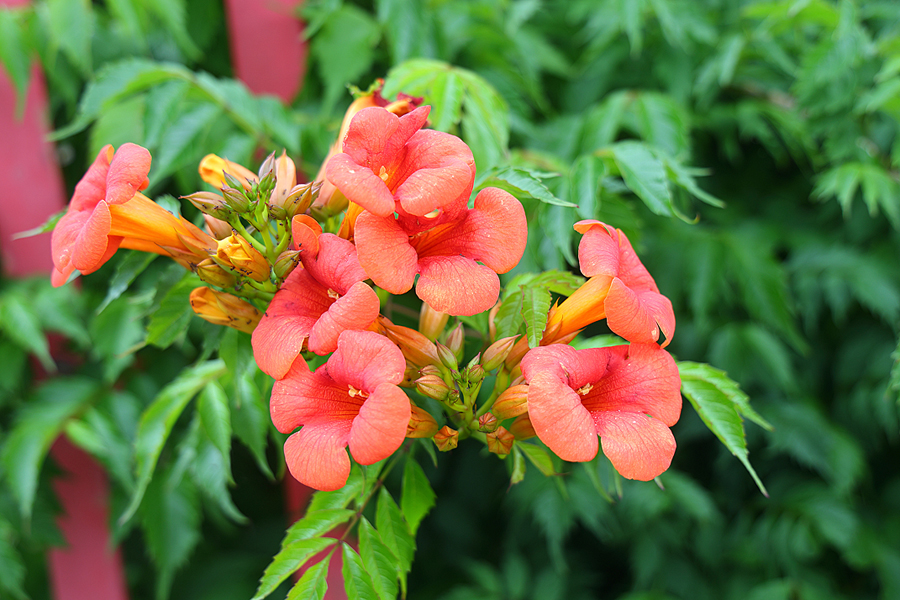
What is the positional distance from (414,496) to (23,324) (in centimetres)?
147

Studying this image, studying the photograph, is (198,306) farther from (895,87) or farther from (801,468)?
(801,468)

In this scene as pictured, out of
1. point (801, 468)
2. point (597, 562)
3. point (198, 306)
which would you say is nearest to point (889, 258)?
point (801, 468)

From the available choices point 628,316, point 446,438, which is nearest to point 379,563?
point 446,438

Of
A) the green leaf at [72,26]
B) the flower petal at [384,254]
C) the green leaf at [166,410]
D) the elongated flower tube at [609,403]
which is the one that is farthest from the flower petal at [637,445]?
the green leaf at [72,26]

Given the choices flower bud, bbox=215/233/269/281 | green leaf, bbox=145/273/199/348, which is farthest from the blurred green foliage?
flower bud, bbox=215/233/269/281

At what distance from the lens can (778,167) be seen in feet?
8.23

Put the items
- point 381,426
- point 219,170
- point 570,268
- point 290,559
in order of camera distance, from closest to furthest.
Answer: point 381,426 < point 290,559 < point 219,170 < point 570,268

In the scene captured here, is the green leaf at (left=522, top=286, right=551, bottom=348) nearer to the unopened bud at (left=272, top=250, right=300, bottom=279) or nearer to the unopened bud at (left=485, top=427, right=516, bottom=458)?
the unopened bud at (left=485, top=427, right=516, bottom=458)

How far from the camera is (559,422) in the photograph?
0.76m

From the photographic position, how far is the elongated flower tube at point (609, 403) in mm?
763

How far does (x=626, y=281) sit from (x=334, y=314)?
474 mm

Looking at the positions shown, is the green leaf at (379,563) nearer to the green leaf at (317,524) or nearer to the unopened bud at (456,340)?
the green leaf at (317,524)

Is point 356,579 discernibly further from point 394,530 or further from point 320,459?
point 320,459

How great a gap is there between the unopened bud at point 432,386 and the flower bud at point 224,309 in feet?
1.09
